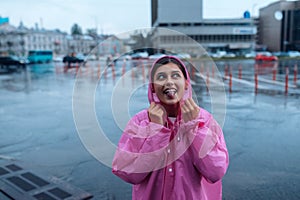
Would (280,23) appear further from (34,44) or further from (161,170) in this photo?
(161,170)

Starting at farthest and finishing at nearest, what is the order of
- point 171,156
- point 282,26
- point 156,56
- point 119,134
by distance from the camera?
point 282,26, point 119,134, point 156,56, point 171,156

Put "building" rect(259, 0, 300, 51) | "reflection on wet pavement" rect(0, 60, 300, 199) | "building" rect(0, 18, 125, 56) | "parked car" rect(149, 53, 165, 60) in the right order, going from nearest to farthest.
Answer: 1. "parked car" rect(149, 53, 165, 60)
2. "reflection on wet pavement" rect(0, 60, 300, 199)
3. "building" rect(259, 0, 300, 51)
4. "building" rect(0, 18, 125, 56)

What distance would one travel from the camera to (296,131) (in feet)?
21.2

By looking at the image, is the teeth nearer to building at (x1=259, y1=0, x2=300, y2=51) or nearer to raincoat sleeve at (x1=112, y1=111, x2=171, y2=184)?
raincoat sleeve at (x1=112, y1=111, x2=171, y2=184)

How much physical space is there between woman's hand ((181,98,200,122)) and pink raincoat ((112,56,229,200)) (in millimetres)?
28

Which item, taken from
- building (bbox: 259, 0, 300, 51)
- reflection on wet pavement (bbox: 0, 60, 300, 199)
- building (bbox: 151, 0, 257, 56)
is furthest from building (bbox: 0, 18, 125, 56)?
reflection on wet pavement (bbox: 0, 60, 300, 199)

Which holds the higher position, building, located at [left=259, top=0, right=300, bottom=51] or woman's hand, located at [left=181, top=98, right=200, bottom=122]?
building, located at [left=259, top=0, right=300, bottom=51]

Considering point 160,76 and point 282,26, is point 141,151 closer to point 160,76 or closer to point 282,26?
point 160,76

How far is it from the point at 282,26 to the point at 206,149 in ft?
305

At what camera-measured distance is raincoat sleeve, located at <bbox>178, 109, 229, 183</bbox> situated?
168 cm

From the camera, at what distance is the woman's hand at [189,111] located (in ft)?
5.44

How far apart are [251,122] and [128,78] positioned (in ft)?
17.6

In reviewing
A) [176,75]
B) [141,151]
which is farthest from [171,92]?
[141,151]

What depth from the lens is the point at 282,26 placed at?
8438cm
